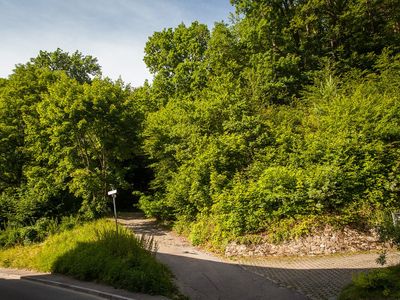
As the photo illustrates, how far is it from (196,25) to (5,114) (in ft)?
76.1

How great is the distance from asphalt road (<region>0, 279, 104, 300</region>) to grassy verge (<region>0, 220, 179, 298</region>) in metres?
0.95

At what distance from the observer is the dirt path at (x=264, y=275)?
32.9 feet

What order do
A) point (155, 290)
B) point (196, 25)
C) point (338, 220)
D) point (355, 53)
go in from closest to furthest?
1. point (155, 290)
2. point (338, 220)
3. point (355, 53)
4. point (196, 25)

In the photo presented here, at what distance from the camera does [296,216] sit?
14406mm

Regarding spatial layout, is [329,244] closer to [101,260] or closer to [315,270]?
[315,270]

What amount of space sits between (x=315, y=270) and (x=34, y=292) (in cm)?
952

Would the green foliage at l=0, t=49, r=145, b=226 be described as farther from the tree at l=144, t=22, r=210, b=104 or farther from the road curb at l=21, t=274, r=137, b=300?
the tree at l=144, t=22, r=210, b=104

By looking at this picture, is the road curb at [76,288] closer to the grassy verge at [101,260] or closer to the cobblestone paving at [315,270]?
the grassy verge at [101,260]

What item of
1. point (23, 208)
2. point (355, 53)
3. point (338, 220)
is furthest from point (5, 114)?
point (355, 53)

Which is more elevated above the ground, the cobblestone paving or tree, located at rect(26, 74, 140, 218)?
tree, located at rect(26, 74, 140, 218)

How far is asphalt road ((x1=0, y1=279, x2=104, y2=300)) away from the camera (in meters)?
10.6

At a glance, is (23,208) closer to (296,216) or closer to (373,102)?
(296,216)

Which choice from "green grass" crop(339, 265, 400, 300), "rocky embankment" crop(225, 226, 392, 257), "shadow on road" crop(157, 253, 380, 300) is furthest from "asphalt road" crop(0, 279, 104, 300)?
"rocky embankment" crop(225, 226, 392, 257)

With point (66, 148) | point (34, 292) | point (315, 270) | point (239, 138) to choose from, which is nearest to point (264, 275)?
point (315, 270)
